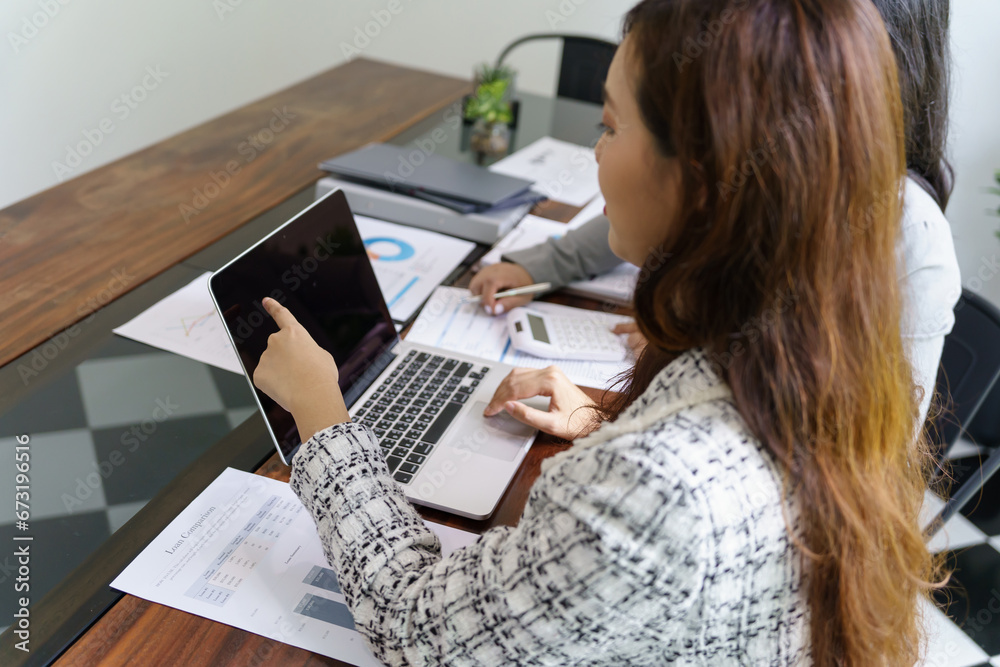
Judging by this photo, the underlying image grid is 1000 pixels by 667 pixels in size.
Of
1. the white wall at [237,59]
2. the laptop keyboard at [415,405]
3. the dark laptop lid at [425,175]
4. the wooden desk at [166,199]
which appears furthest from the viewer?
the white wall at [237,59]

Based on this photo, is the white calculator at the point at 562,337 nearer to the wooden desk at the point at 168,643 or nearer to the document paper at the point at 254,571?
the document paper at the point at 254,571

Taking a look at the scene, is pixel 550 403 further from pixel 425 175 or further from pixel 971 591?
pixel 971 591

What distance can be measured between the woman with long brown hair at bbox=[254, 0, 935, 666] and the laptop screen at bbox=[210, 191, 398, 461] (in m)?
0.34

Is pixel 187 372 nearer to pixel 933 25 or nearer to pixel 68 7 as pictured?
pixel 933 25

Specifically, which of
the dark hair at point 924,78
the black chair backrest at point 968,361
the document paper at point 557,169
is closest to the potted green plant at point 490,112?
the document paper at point 557,169

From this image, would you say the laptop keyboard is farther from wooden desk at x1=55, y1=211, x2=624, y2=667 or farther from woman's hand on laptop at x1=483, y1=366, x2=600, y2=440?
wooden desk at x1=55, y1=211, x2=624, y2=667

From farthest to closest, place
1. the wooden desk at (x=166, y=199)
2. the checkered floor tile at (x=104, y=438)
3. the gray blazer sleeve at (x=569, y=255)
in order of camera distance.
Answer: the gray blazer sleeve at (x=569, y=255)
the wooden desk at (x=166, y=199)
the checkered floor tile at (x=104, y=438)

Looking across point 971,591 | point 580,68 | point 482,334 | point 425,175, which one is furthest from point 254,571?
point 580,68

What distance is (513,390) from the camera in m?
1.02

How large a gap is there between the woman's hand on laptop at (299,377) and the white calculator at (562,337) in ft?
1.28

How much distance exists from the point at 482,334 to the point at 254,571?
0.57 metres

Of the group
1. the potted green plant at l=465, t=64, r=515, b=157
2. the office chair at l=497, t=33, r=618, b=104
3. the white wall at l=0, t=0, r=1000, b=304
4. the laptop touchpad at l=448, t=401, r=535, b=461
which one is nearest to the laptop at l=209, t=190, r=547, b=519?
the laptop touchpad at l=448, t=401, r=535, b=461

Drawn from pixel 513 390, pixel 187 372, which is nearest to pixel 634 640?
pixel 513 390

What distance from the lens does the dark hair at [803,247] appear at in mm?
558
